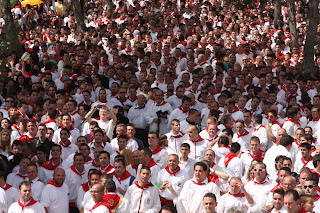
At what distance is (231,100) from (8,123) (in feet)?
17.0

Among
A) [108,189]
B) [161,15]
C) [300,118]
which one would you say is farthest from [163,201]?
[161,15]

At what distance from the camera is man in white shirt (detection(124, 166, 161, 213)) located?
342 inches

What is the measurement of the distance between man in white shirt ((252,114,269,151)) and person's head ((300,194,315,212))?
11.7 ft

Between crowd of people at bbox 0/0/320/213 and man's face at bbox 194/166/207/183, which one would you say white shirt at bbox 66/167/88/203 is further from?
man's face at bbox 194/166/207/183

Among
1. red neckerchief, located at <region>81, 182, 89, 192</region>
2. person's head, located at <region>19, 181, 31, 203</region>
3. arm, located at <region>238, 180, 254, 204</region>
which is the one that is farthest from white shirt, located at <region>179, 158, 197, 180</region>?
person's head, located at <region>19, 181, 31, 203</region>

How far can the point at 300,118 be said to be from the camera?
12.5 m

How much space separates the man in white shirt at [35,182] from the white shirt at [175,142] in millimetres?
2923

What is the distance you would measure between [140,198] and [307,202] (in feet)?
8.81

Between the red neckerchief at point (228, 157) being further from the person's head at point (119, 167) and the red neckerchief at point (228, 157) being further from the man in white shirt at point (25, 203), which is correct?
the man in white shirt at point (25, 203)

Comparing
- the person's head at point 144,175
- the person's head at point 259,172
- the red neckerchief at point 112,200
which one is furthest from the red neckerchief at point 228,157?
the red neckerchief at point 112,200

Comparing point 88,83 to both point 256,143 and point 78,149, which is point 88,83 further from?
point 256,143

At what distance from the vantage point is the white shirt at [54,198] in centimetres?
898

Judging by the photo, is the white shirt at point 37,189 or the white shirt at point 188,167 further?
the white shirt at point 188,167

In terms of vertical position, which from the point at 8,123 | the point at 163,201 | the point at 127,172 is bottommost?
the point at 163,201
